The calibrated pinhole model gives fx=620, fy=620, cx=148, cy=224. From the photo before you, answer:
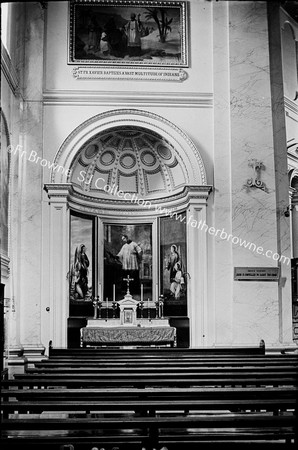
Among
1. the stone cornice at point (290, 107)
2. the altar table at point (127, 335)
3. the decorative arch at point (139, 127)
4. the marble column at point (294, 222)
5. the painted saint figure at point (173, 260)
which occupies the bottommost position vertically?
the altar table at point (127, 335)

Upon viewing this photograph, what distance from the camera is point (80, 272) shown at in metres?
13.5

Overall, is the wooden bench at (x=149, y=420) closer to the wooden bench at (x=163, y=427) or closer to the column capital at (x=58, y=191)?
the wooden bench at (x=163, y=427)

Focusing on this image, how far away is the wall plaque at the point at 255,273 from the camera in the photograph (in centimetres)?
1250

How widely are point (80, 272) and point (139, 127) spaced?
11.1 feet

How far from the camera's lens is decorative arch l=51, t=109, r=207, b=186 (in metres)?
12.9

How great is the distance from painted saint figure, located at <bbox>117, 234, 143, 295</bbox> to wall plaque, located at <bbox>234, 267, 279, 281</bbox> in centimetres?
269

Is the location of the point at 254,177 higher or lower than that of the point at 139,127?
lower

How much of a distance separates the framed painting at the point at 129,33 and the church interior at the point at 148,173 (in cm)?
3

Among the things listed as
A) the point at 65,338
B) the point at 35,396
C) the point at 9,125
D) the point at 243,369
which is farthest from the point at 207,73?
the point at 35,396

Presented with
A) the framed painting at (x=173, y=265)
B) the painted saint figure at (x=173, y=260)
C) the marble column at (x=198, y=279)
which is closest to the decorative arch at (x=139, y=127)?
the marble column at (x=198, y=279)

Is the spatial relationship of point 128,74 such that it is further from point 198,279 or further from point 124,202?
point 198,279

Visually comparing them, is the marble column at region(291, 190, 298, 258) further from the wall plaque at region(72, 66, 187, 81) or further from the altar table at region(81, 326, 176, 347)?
A: the altar table at region(81, 326, 176, 347)

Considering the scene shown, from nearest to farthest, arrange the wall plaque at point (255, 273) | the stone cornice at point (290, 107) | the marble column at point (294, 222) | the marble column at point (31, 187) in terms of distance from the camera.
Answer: the marble column at point (31, 187)
the wall plaque at point (255, 273)
the stone cornice at point (290, 107)
the marble column at point (294, 222)

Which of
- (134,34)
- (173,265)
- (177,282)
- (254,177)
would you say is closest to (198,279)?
(177,282)
